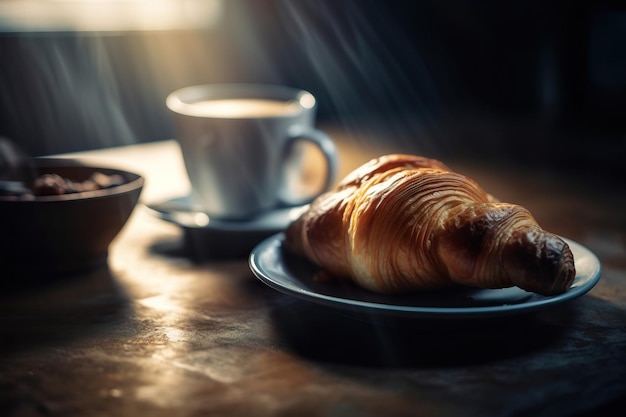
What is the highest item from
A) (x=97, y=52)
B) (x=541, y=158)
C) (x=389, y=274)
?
(x=97, y=52)

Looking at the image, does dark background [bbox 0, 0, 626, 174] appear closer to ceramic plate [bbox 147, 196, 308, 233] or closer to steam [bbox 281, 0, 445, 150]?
steam [bbox 281, 0, 445, 150]

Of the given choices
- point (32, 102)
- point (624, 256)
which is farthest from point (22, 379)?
point (32, 102)

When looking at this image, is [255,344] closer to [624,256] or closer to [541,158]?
[624,256]

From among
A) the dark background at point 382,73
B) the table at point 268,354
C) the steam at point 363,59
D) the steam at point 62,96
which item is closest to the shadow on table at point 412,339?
the table at point 268,354

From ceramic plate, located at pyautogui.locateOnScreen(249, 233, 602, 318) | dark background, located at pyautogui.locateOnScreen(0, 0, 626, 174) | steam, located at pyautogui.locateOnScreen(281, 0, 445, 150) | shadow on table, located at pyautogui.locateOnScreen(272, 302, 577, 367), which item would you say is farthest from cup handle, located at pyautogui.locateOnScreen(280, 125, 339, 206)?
steam, located at pyautogui.locateOnScreen(281, 0, 445, 150)

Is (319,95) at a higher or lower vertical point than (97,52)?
lower

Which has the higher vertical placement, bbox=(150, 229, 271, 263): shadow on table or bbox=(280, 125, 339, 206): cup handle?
bbox=(280, 125, 339, 206): cup handle

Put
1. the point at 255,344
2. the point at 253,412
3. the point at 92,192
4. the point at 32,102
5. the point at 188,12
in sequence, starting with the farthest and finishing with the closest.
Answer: the point at 188,12, the point at 32,102, the point at 92,192, the point at 255,344, the point at 253,412
